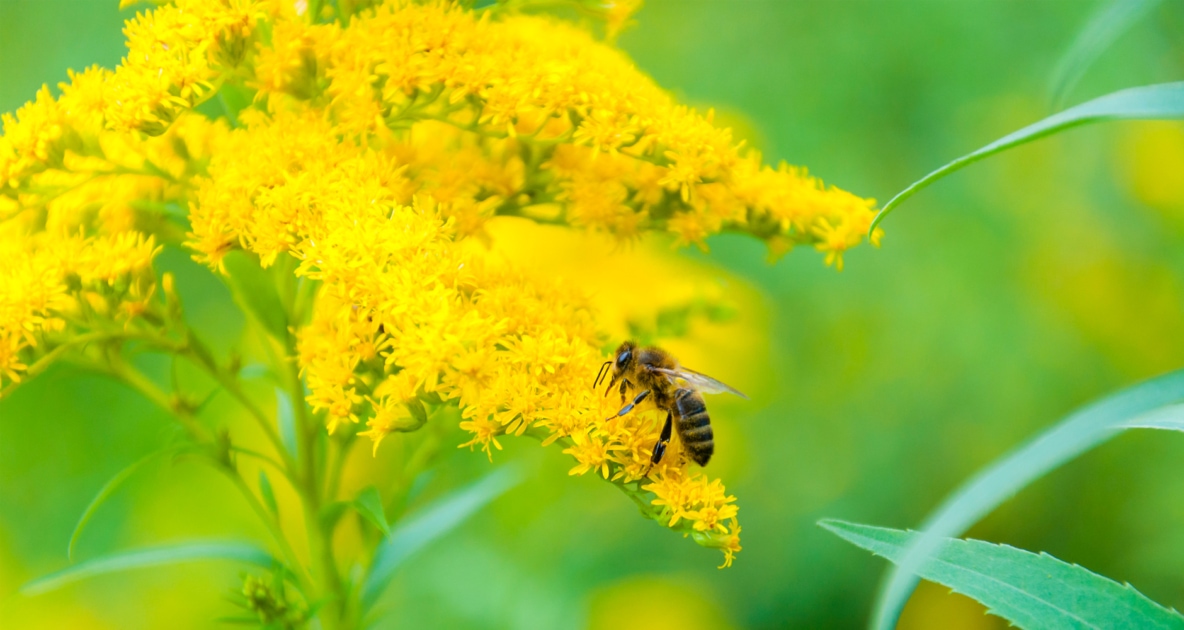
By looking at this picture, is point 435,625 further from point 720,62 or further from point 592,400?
point 720,62

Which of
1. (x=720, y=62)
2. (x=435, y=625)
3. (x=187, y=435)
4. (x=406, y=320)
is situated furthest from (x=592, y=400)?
(x=720, y=62)

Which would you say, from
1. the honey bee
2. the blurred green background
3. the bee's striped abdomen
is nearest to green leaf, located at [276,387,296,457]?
the honey bee

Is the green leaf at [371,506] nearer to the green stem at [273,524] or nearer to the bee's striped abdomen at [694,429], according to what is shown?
the green stem at [273,524]

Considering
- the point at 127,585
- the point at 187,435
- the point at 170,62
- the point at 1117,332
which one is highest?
the point at 1117,332

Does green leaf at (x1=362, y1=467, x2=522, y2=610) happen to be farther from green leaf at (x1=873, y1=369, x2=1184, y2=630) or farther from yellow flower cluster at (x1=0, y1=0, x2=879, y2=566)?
green leaf at (x1=873, y1=369, x2=1184, y2=630)

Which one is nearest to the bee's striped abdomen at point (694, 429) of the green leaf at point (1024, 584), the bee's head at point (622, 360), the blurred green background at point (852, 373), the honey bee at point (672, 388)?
the honey bee at point (672, 388)

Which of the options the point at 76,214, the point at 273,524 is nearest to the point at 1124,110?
the point at 273,524
